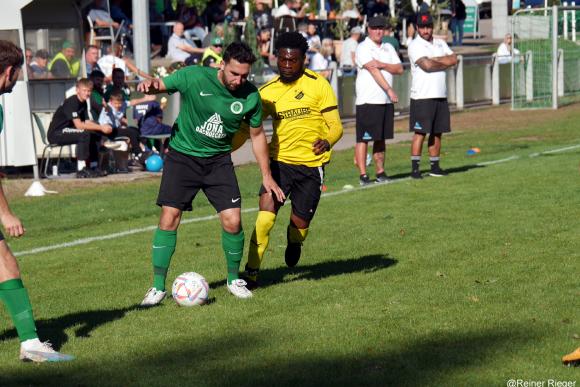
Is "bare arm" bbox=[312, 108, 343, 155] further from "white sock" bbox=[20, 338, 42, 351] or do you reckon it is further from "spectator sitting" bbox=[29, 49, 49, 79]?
"spectator sitting" bbox=[29, 49, 49, 79]

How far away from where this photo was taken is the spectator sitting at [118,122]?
19.4 metres

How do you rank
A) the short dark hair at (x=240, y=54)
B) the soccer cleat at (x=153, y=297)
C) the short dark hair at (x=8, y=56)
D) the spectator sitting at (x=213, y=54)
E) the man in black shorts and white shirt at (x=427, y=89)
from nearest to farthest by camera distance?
the short dark hair at (x=8, y=56), the short dark hair at (x=240, y=54), the soccer cleat at (x=153, y=297), the man in black shorts and white shirt at (x=427, y=89), the spectator sitting at (x=213, y=54)

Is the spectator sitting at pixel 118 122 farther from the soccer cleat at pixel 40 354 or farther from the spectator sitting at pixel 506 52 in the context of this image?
the spectator sitting at pixel 506 52

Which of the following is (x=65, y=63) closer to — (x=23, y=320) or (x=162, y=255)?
(x=162, y=255)

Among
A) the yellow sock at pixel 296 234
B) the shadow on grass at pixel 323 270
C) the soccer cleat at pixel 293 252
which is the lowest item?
the shadow on grass at pixel 323 270

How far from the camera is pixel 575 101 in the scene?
32.2m

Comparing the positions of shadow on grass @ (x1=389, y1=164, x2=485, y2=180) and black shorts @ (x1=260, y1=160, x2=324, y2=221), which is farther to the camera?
shadow on grass @ (x1=389, y1=164, x2=485, y2=180)

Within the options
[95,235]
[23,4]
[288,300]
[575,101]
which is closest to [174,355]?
[288,300]

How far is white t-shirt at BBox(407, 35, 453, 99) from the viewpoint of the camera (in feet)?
55.1

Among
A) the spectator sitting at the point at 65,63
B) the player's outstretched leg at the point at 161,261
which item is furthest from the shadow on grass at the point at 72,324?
the spectator sitting at the point at 65,63

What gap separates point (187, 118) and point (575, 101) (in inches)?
976

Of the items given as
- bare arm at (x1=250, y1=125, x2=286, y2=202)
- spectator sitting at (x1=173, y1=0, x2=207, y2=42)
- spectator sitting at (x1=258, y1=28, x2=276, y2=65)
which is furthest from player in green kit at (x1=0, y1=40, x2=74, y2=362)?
spectator sitting at (x1=258, y1=28, x2=276, y2=65)

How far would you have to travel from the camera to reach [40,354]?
7.14 m

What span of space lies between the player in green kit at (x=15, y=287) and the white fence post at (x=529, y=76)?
25073 millimetres
